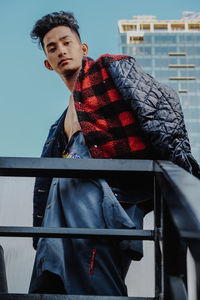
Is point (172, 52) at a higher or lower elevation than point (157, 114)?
higher

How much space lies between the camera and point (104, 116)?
6.59ft

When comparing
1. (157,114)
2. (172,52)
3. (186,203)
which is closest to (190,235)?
(186,203)

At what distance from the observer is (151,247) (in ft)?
10.5

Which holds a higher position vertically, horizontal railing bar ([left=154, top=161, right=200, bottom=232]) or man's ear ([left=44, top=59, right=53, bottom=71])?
man's ear ([left=44, top=59, right=53, bottom=71])

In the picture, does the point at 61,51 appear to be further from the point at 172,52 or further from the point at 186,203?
the point at 172,52

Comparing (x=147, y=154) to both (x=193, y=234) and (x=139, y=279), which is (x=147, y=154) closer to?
(x=193, y=234)

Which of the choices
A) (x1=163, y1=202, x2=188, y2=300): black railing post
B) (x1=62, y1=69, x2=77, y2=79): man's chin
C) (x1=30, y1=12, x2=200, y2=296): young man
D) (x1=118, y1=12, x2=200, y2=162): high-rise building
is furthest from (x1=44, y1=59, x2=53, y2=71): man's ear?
(x1=118, y1=12, x2=200, y2=162): high-rise building

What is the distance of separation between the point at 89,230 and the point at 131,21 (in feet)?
236

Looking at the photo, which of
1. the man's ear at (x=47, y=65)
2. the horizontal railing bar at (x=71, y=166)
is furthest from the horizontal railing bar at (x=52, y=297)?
the man's ear at (x=47, y=65)

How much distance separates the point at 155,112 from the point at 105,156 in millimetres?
292

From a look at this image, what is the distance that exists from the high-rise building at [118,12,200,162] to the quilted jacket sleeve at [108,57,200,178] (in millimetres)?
59728

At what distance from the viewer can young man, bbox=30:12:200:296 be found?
1625 millimetres

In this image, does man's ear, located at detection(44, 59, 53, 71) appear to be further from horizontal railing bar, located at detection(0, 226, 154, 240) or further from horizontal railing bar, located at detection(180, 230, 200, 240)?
horizontal railing bar, located at detection(180, 230, 200, 240)

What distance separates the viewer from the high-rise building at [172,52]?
62.9 m
